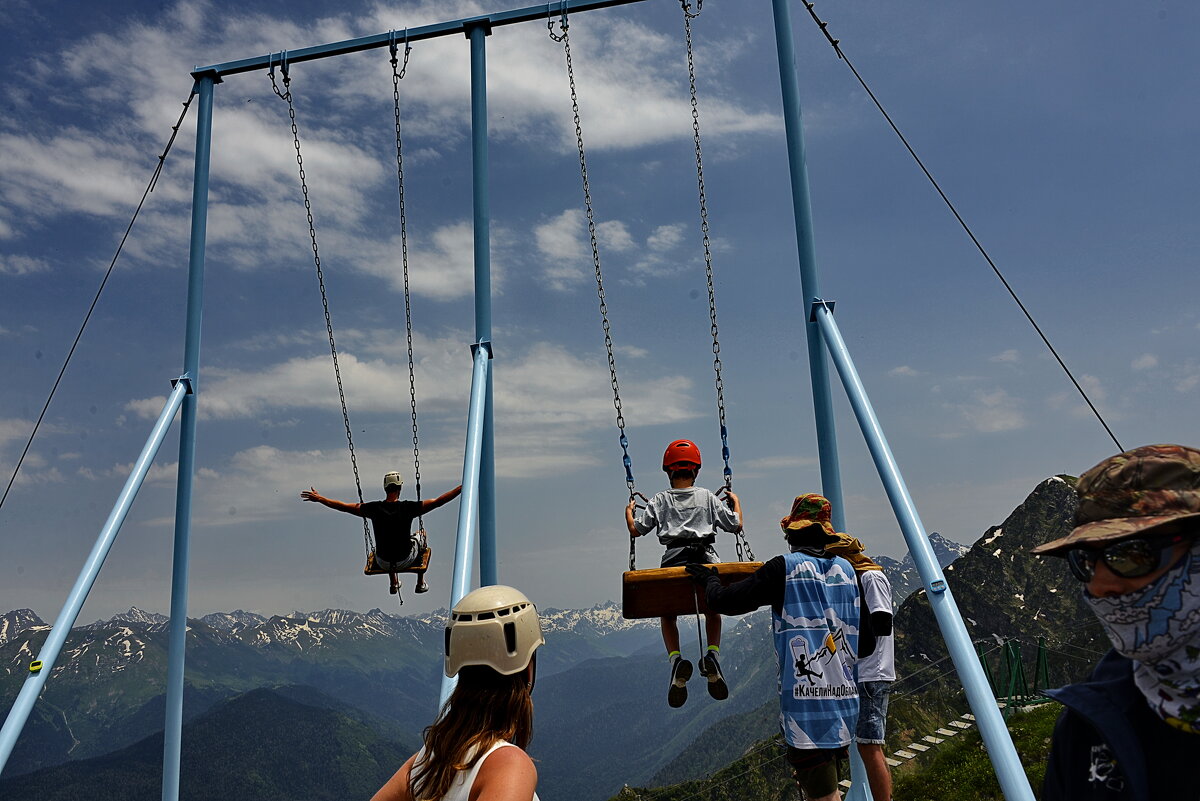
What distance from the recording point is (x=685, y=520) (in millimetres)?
7887

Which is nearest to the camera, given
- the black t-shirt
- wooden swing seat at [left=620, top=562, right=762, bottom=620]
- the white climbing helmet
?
the white climbing helmet

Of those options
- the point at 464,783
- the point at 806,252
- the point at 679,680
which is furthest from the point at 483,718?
the point at 806,252

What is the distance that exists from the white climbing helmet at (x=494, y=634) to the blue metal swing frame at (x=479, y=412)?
4074 millimetres

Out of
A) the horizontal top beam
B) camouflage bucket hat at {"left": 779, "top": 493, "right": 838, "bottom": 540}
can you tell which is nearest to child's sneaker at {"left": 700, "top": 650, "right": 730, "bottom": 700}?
camouflage bucket hat at {"left": 779, "top": 493, "right": 838, "bottom": 540}

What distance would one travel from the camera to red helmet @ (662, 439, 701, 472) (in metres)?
8.09

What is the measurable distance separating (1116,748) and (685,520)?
5919 mm

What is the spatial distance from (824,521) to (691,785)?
435 ft

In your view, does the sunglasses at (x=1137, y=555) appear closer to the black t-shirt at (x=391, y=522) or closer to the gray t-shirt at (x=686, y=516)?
the gray t-shirt at (x=686, y=516)

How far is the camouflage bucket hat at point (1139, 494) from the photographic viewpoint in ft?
6.33

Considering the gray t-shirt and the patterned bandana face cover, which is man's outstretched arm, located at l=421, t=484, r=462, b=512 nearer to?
the gray t-shirt

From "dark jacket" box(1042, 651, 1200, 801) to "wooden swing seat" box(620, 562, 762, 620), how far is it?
4.67 metres

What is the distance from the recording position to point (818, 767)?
536cm

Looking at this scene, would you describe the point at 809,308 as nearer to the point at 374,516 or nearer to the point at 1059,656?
the point at 374,516

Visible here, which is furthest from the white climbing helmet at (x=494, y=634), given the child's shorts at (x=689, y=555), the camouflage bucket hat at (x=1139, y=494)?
the child's shorts at (x=689, y=555)
